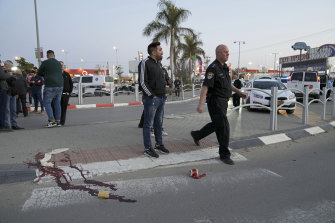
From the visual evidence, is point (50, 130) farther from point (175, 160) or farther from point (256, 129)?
point (256, 129)

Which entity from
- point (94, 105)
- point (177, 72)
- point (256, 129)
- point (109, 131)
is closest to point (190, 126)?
point (256, 129)

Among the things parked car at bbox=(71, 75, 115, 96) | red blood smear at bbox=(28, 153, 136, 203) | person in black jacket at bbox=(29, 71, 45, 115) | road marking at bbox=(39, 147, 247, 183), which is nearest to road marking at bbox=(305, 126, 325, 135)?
road marking at bbox=(39, 147, 247, 183)

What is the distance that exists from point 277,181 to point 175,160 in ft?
5.42

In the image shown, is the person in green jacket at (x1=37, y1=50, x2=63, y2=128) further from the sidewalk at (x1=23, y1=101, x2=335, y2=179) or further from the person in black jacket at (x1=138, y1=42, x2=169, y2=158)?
the person in black jacket at (x1=138, y1=42, x2=169, y2=158)

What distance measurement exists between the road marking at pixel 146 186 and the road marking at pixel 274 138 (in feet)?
6.14

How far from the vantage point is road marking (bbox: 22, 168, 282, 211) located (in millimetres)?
3016

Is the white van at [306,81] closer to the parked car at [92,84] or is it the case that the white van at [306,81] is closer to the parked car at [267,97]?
the parked car at [267,97]

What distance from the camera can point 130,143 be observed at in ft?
18.1

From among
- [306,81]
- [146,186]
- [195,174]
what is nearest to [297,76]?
[306,81]

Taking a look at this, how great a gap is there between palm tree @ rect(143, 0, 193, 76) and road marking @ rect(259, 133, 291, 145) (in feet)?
73.4

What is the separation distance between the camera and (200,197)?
3.15 meters

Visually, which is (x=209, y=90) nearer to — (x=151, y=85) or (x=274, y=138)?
(x=151, y=85)

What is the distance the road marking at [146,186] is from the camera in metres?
3.02

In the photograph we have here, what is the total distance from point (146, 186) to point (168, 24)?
2689cm
